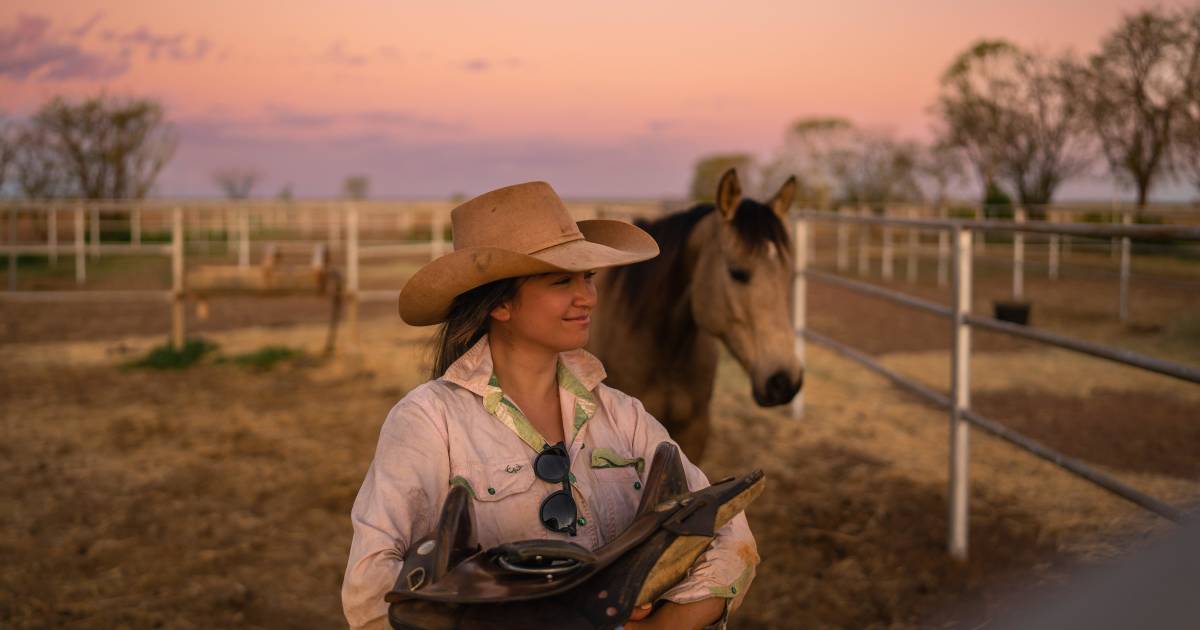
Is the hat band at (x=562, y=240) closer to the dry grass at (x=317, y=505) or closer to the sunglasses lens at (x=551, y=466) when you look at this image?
the sunglasses lens at (x=551, y=466)

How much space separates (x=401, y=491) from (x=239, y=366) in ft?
23.1

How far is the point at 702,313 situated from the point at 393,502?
2.06 meters

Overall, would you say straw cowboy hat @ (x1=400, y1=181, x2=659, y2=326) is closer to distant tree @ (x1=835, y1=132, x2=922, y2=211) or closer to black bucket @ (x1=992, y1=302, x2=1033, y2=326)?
black bucket @ (x1=992, y1=302, x2=1033, y2=326)

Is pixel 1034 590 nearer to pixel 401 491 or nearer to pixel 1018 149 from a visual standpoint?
pixel 401 491

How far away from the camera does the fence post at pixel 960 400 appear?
346 centimetres

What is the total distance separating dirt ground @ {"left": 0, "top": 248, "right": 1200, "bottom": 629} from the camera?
324 cm

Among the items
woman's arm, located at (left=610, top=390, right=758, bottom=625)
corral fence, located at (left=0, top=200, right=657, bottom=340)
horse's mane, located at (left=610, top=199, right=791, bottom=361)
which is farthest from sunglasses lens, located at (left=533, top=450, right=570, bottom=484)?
corral fence, located at (left=0, top=200, right=657, bottom=340)

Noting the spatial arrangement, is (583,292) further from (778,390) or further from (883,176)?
(883,176)

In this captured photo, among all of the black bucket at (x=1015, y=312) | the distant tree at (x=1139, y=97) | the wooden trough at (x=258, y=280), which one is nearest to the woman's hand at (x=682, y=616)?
the wooden trough at (x=258, y=280)

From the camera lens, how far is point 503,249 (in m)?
1.54

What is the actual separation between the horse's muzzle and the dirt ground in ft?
2.57

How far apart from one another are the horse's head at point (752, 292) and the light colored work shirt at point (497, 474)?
1426mm

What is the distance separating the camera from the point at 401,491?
138 centimetres

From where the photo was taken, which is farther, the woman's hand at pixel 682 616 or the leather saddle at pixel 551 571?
the woman's hand at pixel 682 616
